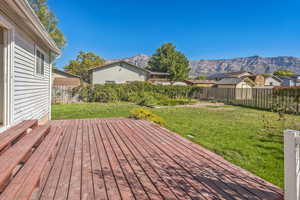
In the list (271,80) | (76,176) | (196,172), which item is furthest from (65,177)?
(271,80)

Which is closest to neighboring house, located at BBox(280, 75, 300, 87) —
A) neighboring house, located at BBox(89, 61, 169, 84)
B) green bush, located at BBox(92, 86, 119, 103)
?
neighboring house, located at BBox(89, 61, 169, 84)

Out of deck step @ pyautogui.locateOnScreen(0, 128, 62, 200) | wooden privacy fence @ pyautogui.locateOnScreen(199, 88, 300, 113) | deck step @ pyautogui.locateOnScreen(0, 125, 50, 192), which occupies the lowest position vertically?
deck step @ pyautogui.locateOnScreen(0, 128, 62, 200)

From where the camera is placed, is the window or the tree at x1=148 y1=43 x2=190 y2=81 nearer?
the window

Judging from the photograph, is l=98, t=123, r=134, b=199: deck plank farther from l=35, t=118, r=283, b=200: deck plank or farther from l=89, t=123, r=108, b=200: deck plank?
l=89, t=123, r=108, b=200: deck plank

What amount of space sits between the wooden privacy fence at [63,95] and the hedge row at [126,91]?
1.17ft

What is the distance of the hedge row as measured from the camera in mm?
14570

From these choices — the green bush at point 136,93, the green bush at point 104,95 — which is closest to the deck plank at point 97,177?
the green bush at point 136,93

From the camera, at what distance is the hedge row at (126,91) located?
14.6m

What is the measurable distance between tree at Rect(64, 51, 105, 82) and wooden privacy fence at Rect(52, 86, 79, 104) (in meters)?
29.6

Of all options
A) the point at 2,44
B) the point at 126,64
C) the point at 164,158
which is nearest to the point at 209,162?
the point at 164,158

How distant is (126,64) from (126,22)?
627cm

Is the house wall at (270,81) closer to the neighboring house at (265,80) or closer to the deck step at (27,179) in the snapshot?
the neighboring house at (265,80)

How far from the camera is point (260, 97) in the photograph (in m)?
11.2

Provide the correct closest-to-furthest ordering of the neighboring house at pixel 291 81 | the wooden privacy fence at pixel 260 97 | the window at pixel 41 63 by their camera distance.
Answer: the window at pixel 41 63 → the wooden privacy fence at pixel 260 97 → the neighboring house at pixel 291 81
